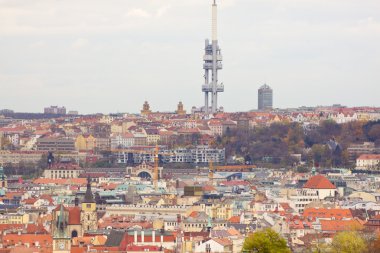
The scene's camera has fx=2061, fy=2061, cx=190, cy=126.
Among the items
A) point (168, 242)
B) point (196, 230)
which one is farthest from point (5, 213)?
point (168, 242)

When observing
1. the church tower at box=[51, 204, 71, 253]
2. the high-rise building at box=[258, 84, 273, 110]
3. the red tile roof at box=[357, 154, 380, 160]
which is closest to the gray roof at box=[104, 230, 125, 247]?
the church tower at box=[51, 204, 71, 253]

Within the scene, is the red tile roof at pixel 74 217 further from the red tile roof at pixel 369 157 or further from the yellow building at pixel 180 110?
the yellow building at pixel 180 110

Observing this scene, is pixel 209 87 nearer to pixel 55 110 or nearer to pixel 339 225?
pixel 55 110

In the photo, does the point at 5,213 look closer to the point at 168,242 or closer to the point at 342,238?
the point at 168,242

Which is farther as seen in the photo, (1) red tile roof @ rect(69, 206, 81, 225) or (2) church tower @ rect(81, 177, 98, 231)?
(2) church tower @ rect(81, 177, 98, 231)

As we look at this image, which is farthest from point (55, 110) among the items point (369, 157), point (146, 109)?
point (369, 157)

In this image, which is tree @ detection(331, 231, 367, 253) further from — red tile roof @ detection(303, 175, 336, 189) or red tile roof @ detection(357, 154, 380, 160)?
red tile roof @ detection(357, 154, 380, 160)
